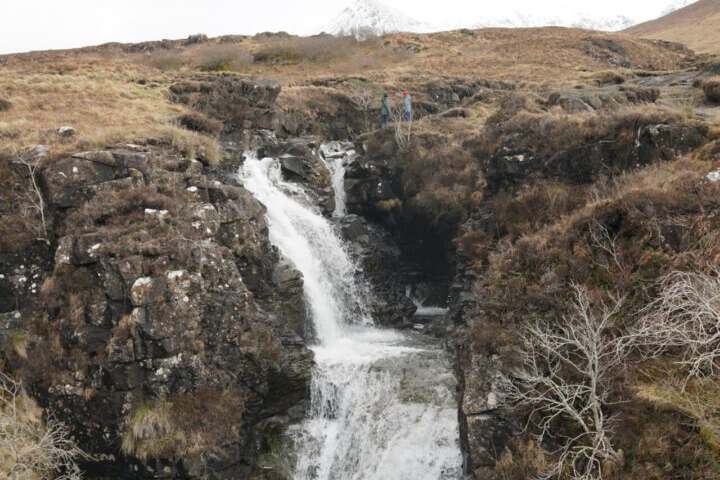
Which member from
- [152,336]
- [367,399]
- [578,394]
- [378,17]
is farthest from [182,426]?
[378,17]

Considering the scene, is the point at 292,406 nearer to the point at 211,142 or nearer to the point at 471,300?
the point at 471,300

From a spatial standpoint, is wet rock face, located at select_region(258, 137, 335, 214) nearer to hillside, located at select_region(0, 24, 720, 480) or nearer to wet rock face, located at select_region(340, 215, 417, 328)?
hillside, located at select_region(0, 24, 720, 480)

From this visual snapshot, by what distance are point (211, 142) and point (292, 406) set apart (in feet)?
44.5

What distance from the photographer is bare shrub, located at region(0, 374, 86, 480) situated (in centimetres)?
1193

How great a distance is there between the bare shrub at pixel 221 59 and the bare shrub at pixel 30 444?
43038mm

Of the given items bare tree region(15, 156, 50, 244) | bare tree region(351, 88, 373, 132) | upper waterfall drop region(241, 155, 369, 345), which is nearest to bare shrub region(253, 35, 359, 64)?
bare tree region(351, 88, 373, 132)

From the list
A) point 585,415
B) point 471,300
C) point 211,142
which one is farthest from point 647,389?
point 211,142

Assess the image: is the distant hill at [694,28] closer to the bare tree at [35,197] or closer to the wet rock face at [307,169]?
the wet rock face at [307,169]

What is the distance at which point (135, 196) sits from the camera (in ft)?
56.6

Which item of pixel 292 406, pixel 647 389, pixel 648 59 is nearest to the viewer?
pixel 647 389

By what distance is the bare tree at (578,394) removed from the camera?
9836 mm

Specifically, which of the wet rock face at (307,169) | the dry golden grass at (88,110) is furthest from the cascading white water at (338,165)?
the dry golden grass at (88,110)

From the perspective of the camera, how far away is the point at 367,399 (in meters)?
16.3

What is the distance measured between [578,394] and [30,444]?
1208 centimetres
